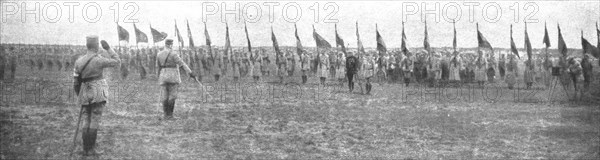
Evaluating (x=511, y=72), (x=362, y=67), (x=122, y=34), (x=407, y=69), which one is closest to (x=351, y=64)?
(x=362, y=67)

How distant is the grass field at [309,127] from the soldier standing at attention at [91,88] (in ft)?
1.17

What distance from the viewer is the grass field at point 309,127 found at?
7766 mm

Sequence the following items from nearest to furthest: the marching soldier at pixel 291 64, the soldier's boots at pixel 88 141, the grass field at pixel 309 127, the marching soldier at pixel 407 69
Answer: the soldier's boots at pixel 88 141
the grass field at pixel 309 127
the marching soldier at pixel 407 69
the marching soldier at pixel 291 64

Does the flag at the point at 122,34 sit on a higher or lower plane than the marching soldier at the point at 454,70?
higher

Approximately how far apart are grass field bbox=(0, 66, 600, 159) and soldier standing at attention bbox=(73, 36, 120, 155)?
0.36 metres

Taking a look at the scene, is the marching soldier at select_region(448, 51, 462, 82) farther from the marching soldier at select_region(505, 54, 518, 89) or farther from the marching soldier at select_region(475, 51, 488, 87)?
the marching soldier at select_region(505, 54, 518, 89)

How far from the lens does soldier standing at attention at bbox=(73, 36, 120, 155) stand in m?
7.19

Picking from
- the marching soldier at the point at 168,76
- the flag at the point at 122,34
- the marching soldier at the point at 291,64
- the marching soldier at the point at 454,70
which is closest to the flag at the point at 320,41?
the marching soldier at the point at 291,64

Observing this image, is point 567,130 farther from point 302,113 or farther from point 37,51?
point 37,51

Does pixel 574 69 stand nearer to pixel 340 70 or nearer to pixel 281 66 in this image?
pixel 340 70

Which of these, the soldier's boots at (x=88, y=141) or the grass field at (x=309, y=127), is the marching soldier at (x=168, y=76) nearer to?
the grass field at (x=309, y=127)

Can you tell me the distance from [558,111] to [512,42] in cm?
924

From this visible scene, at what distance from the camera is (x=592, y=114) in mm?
12859

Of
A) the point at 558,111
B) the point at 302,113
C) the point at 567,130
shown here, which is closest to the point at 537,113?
the point at 558,111
